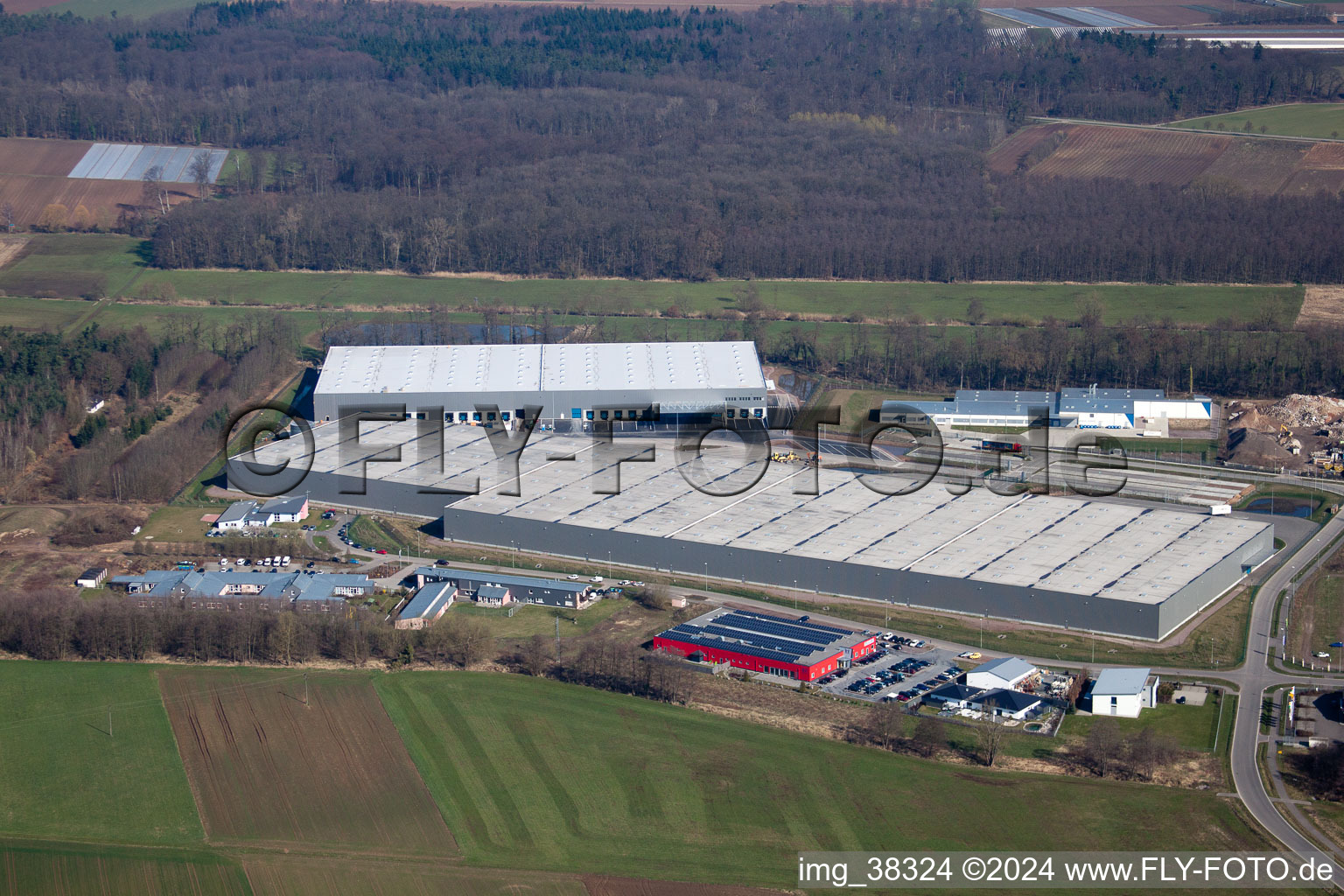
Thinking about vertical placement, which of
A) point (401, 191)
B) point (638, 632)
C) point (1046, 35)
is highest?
point (1046, 35)

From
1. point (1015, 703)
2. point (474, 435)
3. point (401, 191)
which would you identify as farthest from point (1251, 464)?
point (401, 191)

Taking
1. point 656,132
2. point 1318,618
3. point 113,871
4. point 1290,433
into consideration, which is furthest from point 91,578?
point 656,132

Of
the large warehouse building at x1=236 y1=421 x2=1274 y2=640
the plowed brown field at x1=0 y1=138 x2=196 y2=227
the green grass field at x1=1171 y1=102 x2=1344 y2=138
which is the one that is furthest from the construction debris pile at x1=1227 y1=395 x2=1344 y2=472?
the plowed brown field at x1=0 y1=138 x2=196 y2=227

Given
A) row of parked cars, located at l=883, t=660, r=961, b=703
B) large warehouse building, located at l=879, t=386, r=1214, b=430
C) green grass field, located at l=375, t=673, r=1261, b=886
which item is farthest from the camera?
large warehouse building, located at l=879, t=386, r=1214, b=430

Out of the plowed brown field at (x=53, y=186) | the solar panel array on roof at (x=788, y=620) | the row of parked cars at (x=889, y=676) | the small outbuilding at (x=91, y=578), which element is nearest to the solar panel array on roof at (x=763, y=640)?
the solar panel array on roof at (x=788, y=620)

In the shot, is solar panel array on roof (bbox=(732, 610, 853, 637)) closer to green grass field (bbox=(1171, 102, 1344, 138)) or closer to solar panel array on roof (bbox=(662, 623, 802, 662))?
solar panel array on roof (bbox=(662, 623, 802, 662))

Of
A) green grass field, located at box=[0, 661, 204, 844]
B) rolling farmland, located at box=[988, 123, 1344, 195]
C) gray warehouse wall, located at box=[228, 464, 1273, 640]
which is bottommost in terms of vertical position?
green grass field, located at box=[0, 661, 204, 844]

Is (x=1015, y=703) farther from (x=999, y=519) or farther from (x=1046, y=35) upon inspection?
(x=1046, y=35)
